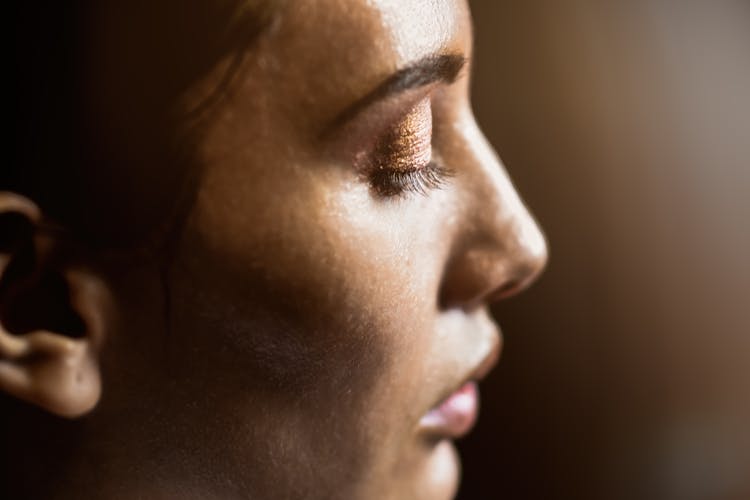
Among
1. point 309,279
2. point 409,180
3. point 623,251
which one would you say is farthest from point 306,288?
point 623,251

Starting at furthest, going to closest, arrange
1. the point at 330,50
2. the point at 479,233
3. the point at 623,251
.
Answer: the point at 623,251
the point at 479,233
the point at 330,50

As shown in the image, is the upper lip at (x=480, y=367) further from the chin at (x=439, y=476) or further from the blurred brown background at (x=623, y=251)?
the blurred brown background at (x=623, y=251)

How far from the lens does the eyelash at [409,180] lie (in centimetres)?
64

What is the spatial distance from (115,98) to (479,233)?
28cm

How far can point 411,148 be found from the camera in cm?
64

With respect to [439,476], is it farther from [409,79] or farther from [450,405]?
[409,79]

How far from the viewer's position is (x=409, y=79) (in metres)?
0.61

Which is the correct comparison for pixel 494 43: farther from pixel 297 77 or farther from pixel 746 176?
pixel 297 77

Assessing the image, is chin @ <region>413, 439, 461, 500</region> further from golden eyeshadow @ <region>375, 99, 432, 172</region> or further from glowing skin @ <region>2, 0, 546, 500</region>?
golden eyeshadow @ <region>375, 99, 432, 172</region>

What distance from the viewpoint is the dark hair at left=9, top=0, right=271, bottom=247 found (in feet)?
1.92

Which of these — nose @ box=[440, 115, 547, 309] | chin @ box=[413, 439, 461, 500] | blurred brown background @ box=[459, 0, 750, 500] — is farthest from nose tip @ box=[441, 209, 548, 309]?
blurred brown background @ box=[459, 0, 750, 500]

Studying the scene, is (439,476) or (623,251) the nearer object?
(439,476)

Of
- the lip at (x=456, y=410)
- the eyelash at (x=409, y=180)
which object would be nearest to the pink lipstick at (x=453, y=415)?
the lip at (x=456, y=410)

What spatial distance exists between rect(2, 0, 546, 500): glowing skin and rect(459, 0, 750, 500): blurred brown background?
40 centimetres
